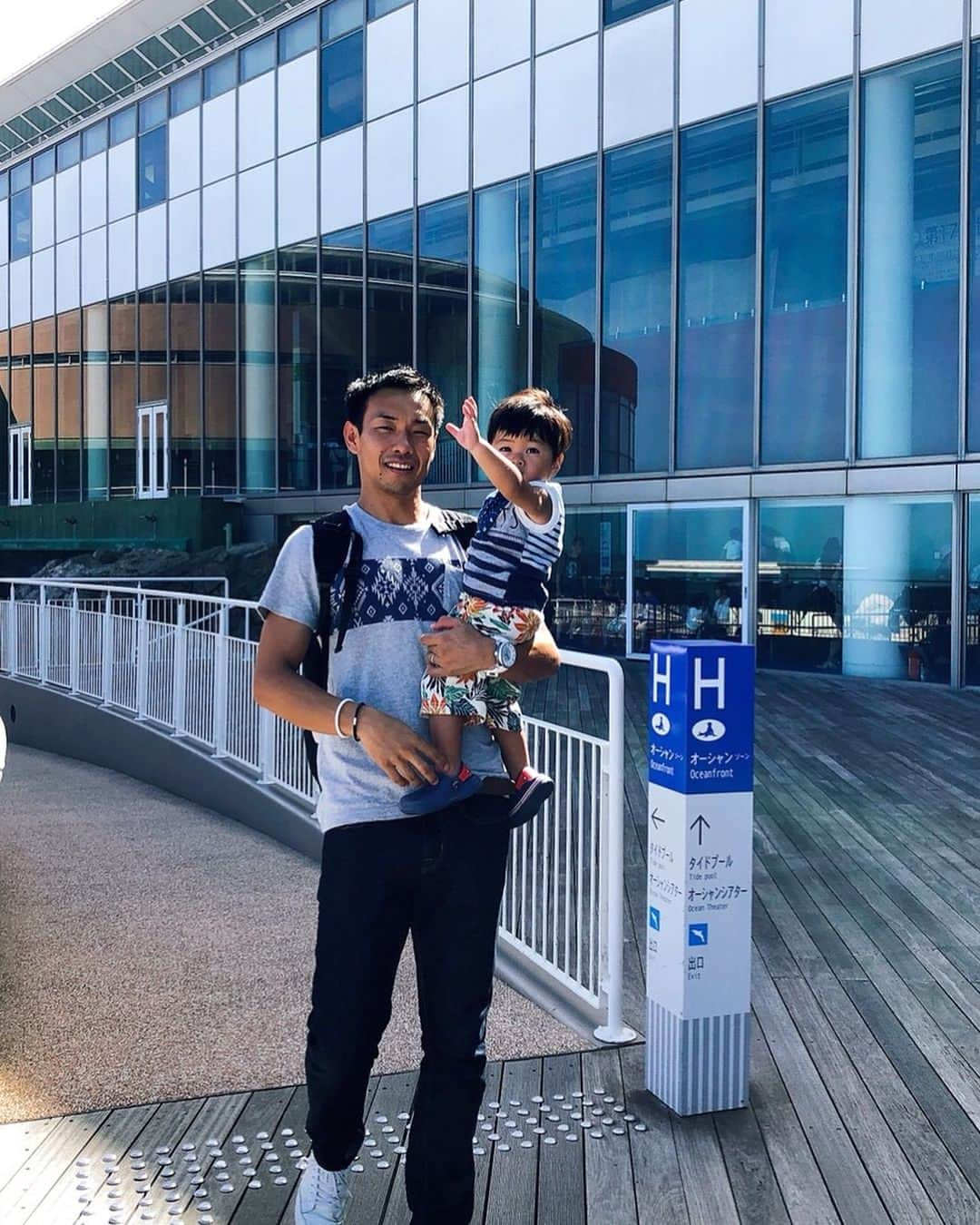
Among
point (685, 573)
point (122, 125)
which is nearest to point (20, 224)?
point (122, 125)

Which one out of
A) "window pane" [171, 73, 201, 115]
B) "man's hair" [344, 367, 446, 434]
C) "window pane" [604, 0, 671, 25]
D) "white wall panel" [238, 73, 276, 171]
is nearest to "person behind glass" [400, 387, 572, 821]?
"man's hair" [344, 367, 446, 434]

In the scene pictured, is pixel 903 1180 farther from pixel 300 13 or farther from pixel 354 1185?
pixel 300 13

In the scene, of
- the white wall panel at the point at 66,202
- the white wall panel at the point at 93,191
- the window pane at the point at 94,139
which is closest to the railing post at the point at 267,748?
the white wall panel at the point at 93,191

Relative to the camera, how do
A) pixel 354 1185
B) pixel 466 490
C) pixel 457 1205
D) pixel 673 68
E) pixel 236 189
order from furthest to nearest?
pixel 236 189 → pixel 466 490 → pixel 673 68 → pixel 354 1185 → pixel 457 1205

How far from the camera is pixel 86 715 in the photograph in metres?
11.5

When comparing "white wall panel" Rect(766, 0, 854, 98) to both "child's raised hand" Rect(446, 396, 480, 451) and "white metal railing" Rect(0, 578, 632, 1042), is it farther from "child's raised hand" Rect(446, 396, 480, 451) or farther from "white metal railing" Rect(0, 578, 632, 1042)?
"child's raised hand" Rect(446, 396, 480, 451)

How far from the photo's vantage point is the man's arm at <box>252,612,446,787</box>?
2531 mm

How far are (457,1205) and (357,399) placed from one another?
180 cm

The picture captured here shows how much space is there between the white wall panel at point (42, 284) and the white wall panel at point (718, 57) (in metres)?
18.9

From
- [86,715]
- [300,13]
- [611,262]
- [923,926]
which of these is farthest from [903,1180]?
[300,13]

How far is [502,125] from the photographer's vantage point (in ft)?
61.3

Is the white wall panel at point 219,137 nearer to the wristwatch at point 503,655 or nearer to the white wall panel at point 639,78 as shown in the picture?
the white wall panel at point 639,78

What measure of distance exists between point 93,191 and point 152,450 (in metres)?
6.66

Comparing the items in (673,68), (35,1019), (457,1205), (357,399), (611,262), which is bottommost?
(35,1019)
